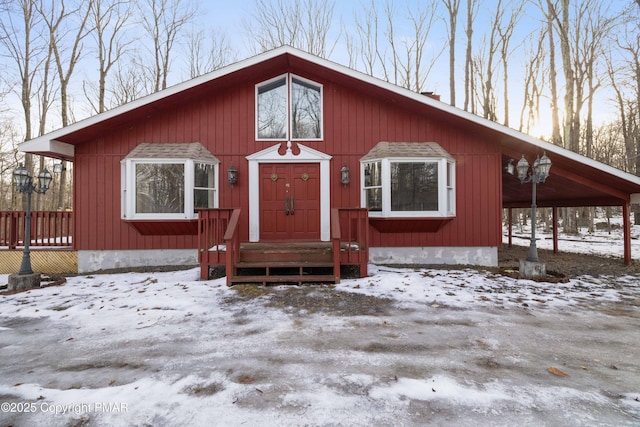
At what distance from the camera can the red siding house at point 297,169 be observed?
23.9 feet

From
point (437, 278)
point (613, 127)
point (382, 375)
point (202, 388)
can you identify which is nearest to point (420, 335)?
point (382, 375)

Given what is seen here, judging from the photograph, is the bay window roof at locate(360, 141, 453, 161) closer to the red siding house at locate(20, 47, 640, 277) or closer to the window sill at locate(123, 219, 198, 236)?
the red siding house at locate(20, 47, 640, 277)

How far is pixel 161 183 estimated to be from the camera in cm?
720

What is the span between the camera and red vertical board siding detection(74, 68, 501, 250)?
7.64 meters

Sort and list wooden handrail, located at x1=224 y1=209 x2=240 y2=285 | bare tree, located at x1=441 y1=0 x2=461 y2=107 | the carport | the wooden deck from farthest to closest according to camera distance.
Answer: bare tree, located at x1=441 y1=0 x2=461 y2=107 → the carport → the wooden deck → wooden handrail, located at x1=224 y1=209 x2=240 y2=285

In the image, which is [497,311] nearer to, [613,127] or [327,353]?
[327,353]

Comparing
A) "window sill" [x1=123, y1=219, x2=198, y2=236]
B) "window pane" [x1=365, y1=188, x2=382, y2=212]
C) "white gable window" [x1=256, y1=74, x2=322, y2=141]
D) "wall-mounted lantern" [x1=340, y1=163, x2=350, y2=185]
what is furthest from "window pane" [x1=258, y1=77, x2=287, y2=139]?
"window sill" [x1=123, y1=219, x2=198, y2=236]

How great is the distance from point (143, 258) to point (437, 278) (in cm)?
692

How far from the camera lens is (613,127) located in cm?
2483

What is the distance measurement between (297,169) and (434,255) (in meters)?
4.13

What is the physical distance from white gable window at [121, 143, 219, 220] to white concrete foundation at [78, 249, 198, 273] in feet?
3.23

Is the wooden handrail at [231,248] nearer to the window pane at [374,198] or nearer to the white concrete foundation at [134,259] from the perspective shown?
the white concrete foundation at [134,259]

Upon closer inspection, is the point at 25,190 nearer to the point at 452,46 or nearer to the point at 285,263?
the point at 285,263

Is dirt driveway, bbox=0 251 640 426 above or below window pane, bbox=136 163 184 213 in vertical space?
below
